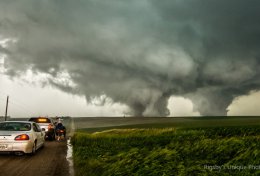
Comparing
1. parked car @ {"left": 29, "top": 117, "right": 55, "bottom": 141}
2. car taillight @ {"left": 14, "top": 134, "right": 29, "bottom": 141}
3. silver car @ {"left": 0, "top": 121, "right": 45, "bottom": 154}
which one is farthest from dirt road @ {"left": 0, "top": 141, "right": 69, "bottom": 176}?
parked car @ {"left": 29, "top": 117, "right": 55, "bottom": 141}

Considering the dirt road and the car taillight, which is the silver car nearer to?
the car taillight

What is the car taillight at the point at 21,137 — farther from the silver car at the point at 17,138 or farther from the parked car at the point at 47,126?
the parked car at the point at 47,126

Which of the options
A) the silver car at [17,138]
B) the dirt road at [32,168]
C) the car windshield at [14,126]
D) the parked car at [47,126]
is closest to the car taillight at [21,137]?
the silver car at [17,138]

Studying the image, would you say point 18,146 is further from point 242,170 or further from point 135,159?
point 242,170

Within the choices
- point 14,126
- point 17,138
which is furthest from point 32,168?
point 14,126

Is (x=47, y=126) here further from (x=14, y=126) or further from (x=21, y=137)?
(x=21, y=137)

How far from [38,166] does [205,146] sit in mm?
5382

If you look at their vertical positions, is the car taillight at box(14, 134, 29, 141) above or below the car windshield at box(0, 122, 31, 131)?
below

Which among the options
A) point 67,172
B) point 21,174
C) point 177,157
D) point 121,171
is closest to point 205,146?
point 177,157

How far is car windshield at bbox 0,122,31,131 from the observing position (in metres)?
16.3

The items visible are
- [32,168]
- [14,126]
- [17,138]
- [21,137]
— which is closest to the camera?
[32,168]

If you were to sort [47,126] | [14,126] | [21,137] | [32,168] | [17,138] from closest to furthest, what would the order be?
[32,168], [17,138], [21,137], [14,126], [47,126]

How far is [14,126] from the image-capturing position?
16641 millimetres

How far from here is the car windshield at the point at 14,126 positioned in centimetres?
1627
